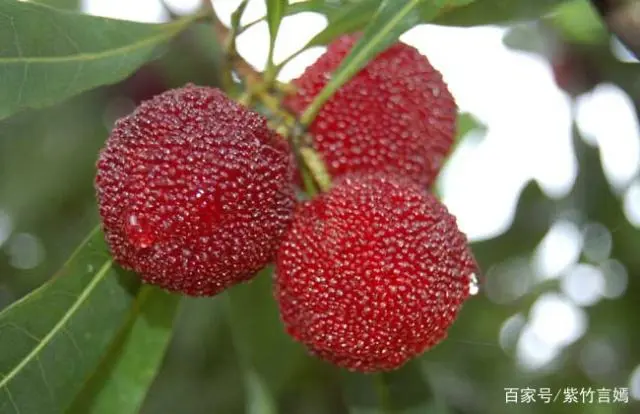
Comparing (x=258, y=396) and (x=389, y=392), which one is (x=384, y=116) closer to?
(x=389, y=392)

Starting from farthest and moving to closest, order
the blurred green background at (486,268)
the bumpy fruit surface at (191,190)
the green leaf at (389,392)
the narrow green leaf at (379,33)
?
the blurred green background at (486,268) < the green leaf at (389,392) < the narrow green leaf at (379,33) < the bumpy fruit surface at (191,190)

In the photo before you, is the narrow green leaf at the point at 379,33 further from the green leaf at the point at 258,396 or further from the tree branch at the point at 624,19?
the green leaf at the point at 258,396

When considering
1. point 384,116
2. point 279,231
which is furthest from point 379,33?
point 279,231

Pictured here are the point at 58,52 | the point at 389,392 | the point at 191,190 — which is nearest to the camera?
the point at 191,190

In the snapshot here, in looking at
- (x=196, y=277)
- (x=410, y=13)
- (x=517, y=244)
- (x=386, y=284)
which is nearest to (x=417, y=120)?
(x=410, y=13)

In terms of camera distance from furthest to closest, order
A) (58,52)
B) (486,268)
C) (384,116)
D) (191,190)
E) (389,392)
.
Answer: (486,268) → (389,392) → (384,116) → (58,52) → (191,190)

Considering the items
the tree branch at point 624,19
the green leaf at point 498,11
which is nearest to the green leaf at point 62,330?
the green leaf at point 498,11

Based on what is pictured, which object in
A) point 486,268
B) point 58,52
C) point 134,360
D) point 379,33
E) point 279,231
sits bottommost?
point 486,268
